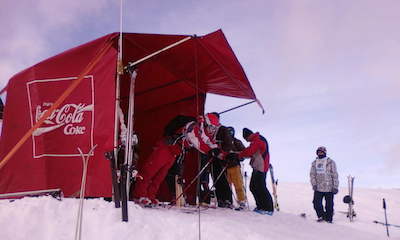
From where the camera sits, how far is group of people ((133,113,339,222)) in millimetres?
6477

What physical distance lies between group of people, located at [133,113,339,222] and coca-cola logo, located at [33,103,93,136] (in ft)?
5.03

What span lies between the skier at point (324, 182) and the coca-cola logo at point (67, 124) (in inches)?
207

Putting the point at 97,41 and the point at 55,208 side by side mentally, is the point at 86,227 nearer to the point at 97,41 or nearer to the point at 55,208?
the point at 55,208

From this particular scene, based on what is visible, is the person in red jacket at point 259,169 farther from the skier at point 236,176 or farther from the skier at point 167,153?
the skier at point 167,153

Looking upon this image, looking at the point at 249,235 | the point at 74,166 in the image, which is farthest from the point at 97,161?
the point at 249,235

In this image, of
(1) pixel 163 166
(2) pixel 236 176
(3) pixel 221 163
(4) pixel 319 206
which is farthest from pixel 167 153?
(4) pixel 319 206

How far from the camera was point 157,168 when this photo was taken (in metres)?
6.44

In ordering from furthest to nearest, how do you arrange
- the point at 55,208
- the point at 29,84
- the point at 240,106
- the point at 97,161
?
the point at 240,106 → the point at 29,84 → the point at 97,161 → the point at 55,208

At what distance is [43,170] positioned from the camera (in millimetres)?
5594

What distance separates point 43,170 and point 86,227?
77.2 inches

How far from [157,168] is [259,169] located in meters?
2.03

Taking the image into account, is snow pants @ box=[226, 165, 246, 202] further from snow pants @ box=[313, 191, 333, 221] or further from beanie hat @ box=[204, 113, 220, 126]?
snow pants @ box=[313, 191, 333, 221]

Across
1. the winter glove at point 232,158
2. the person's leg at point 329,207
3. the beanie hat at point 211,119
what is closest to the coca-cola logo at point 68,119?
the beanie hat at point 211,119

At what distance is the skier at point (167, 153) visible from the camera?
6438 millimetres
